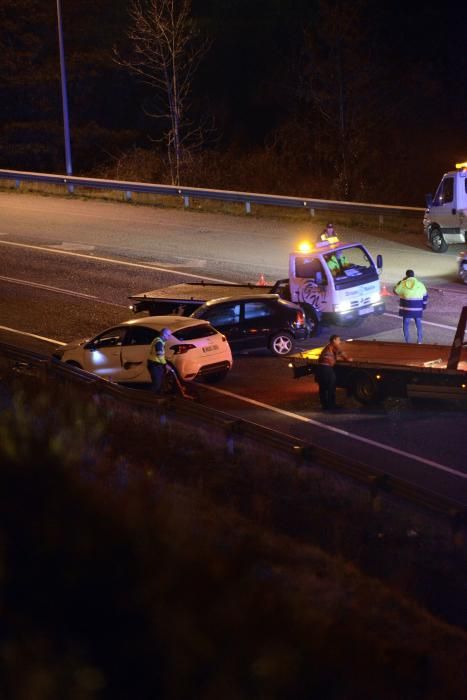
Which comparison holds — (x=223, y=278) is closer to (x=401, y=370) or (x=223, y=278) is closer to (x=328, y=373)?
(x=328, y=373)

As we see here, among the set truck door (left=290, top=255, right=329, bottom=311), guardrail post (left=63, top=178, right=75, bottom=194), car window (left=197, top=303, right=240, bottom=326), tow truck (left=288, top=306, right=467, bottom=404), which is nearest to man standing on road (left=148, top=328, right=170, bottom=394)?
tow truck (left=288, top=306, right=467, bottom=404)

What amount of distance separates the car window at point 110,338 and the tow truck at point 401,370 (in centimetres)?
314

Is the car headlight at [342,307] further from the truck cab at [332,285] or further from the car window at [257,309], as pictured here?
the car window at [257,309]

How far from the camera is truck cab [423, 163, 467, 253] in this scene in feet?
91.6

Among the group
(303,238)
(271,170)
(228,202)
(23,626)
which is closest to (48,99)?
(271,170)

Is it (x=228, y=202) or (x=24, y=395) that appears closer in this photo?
(x=24, y=395)

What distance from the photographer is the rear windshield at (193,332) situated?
18.5 meters

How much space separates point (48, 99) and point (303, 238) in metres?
26.9

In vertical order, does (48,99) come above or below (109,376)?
above

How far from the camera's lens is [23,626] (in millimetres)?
9133

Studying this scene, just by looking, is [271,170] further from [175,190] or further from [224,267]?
[224,267]

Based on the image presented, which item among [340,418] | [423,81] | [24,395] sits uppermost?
[423,81]

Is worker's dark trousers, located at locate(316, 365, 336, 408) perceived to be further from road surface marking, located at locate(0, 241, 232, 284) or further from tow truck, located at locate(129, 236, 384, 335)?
road surface marking, located at locate(0, 241, 232, 284)

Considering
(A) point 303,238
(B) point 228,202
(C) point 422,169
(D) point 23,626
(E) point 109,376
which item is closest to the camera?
(D) point 23,626
